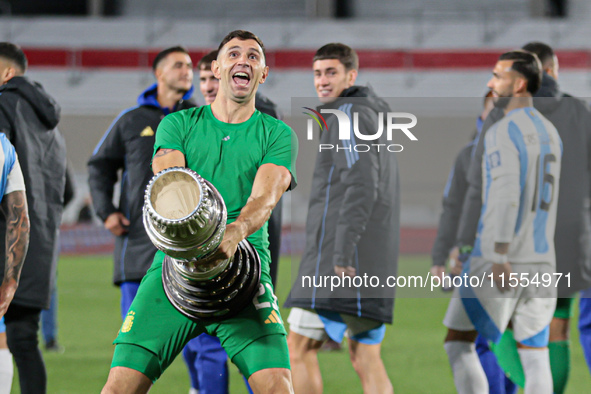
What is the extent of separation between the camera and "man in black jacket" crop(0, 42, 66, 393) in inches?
157

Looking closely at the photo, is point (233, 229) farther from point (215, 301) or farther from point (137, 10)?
point (137, 10)

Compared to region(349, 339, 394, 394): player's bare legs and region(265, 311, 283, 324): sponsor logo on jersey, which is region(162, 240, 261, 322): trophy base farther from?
region(349, 339, 394, 394): player's bare legs

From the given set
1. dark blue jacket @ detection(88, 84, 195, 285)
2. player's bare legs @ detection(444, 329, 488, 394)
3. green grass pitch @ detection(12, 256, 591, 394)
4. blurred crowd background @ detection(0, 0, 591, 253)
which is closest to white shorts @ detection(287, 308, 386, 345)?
player's bare legs @ detection(444, 329, 488, 394)

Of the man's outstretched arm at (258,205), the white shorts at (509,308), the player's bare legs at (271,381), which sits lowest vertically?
the white shorts at (509,308)

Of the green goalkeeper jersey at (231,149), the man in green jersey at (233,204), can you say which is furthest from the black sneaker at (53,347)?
the green goalkeeper jersey at (231,149)

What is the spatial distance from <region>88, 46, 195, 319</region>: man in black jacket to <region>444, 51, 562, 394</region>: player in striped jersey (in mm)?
1817

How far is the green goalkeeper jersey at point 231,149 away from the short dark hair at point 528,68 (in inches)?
61.2

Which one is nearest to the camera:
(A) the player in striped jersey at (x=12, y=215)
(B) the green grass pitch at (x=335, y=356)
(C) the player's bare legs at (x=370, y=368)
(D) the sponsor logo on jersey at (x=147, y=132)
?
(A) the player in striped jersey at (x=12, y=215)

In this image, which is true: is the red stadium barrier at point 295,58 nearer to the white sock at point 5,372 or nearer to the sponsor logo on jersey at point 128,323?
the white sock at point 5,372

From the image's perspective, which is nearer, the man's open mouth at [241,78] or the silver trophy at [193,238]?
the silver trophy at [193,238]

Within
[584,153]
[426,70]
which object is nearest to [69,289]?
[584,153]

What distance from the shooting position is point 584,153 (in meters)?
4.28

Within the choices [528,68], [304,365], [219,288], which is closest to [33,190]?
[304,365]

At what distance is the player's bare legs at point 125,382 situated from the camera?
2.73 meters
